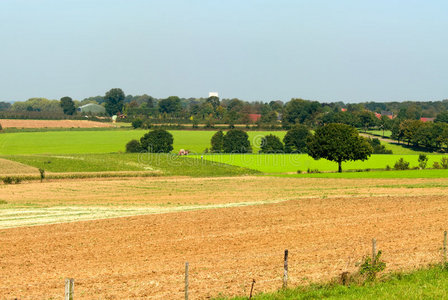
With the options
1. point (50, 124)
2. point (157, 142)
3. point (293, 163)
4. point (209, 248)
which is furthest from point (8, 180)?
point (50, 124)

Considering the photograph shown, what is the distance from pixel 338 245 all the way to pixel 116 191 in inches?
1578

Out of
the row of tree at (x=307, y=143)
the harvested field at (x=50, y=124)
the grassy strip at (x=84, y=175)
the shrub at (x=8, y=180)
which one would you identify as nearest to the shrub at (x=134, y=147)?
the row of tree at (x=307, y=143)

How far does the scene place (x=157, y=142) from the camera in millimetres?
129875

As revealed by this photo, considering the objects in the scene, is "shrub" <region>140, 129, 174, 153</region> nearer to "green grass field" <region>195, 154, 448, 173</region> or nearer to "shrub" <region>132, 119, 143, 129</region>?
"green grass field" <region>195, 154, 448, 173</region>

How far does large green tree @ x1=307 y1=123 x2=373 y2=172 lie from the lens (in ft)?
301

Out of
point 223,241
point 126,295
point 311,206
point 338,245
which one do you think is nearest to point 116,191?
point 311,206

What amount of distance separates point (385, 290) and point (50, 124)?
17648cm

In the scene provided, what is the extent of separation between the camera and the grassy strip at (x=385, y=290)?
56.6 ft

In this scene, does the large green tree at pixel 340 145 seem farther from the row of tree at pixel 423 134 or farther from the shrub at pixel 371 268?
the shrub at pixel 371 268

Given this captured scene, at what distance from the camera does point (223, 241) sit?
28.7 metres

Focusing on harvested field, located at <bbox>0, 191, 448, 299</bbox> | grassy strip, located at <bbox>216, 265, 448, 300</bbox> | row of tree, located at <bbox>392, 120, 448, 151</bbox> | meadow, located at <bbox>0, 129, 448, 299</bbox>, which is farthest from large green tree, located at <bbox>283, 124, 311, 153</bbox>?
grassy strip, located at <bbox>216, 265, 448, 300</bbox>

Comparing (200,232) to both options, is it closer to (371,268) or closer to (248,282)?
(248,282)

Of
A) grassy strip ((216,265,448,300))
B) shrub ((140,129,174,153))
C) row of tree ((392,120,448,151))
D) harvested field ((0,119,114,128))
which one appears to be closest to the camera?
grassy strip ((216,265,448,300))

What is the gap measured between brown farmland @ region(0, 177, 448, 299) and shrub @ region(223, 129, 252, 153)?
87663 millimetres
